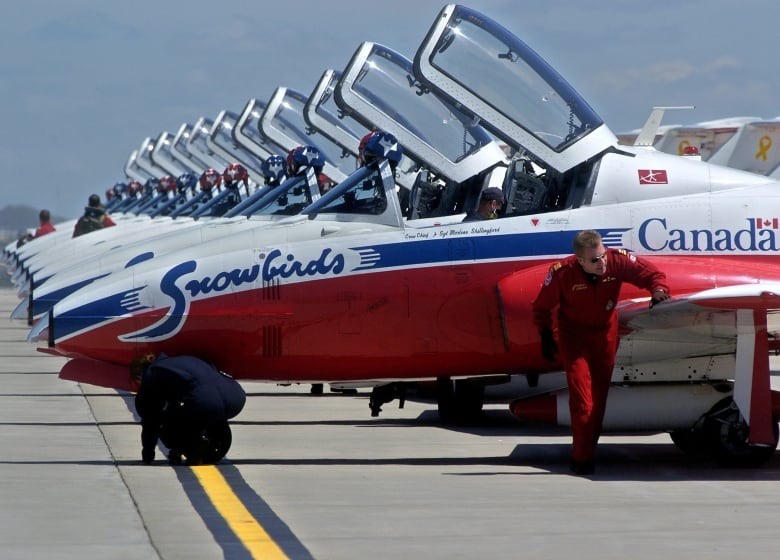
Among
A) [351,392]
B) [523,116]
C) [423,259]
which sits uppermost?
[523,116]

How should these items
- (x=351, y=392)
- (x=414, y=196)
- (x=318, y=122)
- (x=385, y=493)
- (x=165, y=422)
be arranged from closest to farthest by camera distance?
(x=385, y=493), (x=165, y=422), (x=414, y=196), (x=351, y=392), (x=318, y=122)

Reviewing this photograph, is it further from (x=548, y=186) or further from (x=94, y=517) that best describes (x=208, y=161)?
(x=94, y=517)

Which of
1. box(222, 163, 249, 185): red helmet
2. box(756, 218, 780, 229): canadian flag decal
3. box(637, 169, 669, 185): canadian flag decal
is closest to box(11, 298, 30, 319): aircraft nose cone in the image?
box(222, 163, 249, 185): red helmet

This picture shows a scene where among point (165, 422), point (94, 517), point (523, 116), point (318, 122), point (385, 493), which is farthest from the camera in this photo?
point (318, 122)

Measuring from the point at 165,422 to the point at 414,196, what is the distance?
12.4 ft

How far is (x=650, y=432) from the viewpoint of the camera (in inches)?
418

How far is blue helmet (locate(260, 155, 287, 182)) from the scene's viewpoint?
17.2 metres

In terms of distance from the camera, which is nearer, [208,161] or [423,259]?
[423,259]

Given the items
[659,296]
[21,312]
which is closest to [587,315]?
[659,296]

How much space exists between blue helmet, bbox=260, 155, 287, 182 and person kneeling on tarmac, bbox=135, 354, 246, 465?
7.08m

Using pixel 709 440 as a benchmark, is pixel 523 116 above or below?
above

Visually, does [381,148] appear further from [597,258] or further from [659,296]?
[659,296]

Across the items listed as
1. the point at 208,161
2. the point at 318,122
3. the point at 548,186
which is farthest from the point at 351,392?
the point at 208,161

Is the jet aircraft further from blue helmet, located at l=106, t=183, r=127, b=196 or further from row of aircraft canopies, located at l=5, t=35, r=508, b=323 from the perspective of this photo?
blue helmet, located at l=106, t=183, r=127, b=196
